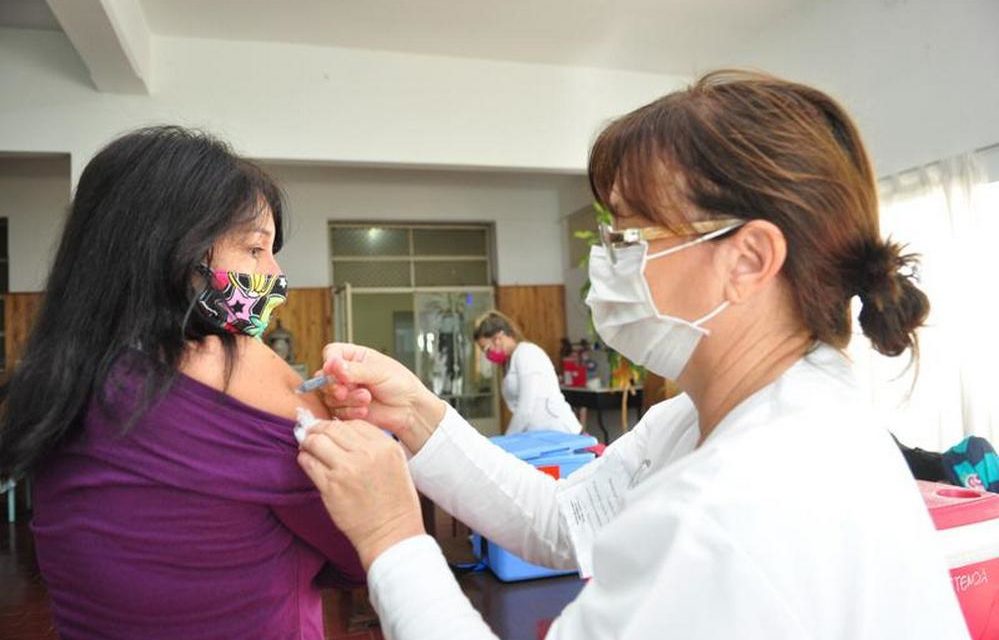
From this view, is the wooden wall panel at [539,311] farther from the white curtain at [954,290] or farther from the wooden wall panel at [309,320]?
the white curtain at [954,290]

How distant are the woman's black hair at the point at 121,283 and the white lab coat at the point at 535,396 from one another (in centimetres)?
300

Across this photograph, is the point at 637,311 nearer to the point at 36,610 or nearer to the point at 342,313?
the point at 36,610

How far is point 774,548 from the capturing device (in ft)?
1.85

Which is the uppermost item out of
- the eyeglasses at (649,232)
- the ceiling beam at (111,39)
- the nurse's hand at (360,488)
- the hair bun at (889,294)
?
the ceiling beam at (111,39)

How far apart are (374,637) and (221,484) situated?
230 centimetres

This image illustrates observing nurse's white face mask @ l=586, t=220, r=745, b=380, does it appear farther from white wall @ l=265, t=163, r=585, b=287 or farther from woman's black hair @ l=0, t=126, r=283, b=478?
white wall @ l=265, t=163, r=585, b=287

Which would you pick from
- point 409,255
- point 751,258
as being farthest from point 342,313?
point 751,258

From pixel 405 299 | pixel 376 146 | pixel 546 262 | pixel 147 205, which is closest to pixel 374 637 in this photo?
pixel 147 205

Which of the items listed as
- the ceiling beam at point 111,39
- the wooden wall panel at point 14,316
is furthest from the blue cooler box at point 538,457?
the wooden wall panel at point 14,316

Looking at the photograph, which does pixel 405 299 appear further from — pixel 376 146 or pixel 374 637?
pixel 374 637

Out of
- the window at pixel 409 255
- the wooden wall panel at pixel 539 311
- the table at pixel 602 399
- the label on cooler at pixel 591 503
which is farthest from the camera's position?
the wooden wall panel at pixel 539 311

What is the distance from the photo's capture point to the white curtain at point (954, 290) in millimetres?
3301

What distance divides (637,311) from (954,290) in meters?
3.39

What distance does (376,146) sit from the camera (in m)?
4.35
